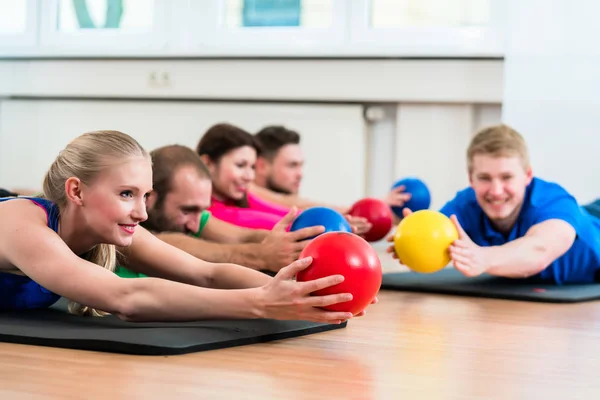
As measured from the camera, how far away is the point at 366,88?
6195 mm

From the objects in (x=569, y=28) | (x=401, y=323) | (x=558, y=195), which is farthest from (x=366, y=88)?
(x=401, y=323)

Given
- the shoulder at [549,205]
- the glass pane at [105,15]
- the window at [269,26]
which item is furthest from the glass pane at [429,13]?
the shoulder at [549,205]

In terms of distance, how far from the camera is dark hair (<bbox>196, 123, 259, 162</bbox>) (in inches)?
176

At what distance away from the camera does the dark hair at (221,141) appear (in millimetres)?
4461

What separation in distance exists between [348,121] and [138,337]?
4.19 m

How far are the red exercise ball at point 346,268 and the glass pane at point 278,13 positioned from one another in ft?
14.2

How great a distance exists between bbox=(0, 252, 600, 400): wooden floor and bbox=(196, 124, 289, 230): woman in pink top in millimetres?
1596

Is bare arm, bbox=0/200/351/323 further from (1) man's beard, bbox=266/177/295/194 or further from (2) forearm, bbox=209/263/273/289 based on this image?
(1) man's beard, bbox=266/177/295/194

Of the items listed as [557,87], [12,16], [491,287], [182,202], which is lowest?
[491,287]

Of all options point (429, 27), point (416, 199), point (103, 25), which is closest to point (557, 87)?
point (429, 27)

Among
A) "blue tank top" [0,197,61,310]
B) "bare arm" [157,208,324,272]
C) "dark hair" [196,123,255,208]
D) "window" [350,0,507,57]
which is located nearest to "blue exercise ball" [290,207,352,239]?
"bare arm" [157,208,324,272]

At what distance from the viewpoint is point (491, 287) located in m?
3.79

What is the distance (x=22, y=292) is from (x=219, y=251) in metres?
1.05

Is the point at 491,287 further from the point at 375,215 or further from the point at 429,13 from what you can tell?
the point at 429,13
